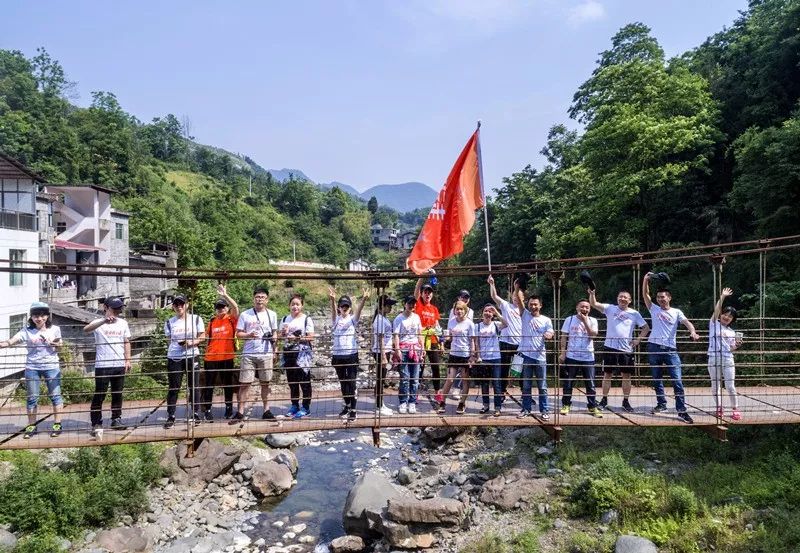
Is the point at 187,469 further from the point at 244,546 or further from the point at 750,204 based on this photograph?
the point at 750,204

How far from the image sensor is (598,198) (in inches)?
798

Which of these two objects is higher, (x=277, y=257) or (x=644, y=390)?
(x=277, y=257)

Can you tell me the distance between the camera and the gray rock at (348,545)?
9.48m

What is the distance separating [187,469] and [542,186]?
1004 inches

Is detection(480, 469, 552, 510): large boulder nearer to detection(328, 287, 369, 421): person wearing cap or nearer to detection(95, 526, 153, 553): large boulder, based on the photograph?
detection(328, 287, 369, 421): person wearing cap

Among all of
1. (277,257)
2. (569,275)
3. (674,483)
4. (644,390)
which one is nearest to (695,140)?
(569,275)

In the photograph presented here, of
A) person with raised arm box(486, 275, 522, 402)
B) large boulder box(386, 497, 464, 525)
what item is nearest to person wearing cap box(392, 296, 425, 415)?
person with raised arm box(486, 275, 522, 402)

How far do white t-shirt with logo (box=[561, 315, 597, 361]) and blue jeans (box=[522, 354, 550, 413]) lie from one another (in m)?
0.44

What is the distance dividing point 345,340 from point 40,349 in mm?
3740

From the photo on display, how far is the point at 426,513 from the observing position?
9141 millimetres

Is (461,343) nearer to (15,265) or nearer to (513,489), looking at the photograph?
(513,489)

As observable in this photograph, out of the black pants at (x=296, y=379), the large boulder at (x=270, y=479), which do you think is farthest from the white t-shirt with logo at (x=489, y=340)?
the large boulder at (x=270, y=479)

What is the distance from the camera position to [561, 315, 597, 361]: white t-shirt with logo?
744 cm

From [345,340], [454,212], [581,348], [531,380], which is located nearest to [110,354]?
[345,340]
